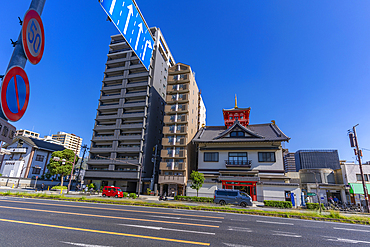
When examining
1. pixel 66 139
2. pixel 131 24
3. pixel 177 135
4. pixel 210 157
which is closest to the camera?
pixel 131 24

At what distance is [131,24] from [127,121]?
4637cm

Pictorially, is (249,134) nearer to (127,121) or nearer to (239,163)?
(239,163)

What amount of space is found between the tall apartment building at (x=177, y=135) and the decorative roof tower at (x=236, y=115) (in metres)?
10.6

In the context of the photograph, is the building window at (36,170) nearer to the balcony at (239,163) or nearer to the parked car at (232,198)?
the balcony at (239,163)

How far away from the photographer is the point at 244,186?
3234cm

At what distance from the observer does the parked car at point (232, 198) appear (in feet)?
78.6

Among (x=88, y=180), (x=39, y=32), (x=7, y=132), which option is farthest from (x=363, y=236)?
(x=88, y=180)

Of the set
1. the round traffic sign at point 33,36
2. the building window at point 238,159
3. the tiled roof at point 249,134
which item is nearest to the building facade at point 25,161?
the tiled roof at point 249,134

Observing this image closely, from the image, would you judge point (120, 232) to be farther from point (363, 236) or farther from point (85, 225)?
point (363, 236)

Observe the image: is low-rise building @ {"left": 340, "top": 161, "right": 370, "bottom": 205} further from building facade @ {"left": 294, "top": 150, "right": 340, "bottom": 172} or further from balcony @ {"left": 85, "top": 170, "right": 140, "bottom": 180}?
balcony @ {"left": 85, "top": 170, "right": 140, "bottom": 180}

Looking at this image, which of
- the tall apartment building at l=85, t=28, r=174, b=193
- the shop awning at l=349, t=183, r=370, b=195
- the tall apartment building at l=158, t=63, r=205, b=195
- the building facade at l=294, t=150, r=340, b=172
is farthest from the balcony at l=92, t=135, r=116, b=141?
the building facade at l=294, t=150, r=340, b=172

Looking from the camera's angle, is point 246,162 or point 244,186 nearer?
point 244,186

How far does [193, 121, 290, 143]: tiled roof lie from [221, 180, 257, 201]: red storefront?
7957mm

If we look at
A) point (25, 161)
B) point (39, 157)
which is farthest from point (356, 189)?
point (25, 161)
